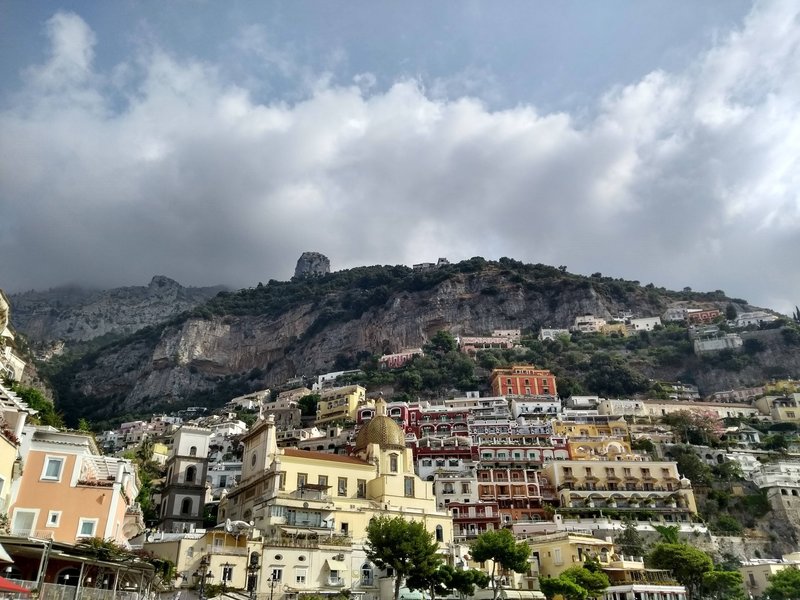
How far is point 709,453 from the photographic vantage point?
84875 mm

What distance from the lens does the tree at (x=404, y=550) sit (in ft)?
132

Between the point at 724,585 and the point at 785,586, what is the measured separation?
14.6ft

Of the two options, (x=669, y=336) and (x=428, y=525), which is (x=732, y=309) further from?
(x=428, y=525)

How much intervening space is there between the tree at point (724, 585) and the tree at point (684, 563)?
0.56m

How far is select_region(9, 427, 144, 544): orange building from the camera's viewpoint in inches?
1116

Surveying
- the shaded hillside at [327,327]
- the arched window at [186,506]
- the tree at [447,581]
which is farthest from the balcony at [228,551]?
the shaded hillside at [327,327]

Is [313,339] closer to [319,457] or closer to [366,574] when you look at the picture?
[319,457]

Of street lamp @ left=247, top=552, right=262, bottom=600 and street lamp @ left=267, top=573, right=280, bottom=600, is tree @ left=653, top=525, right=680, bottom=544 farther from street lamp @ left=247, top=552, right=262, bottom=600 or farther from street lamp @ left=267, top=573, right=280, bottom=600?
street lamp @ left=247, top=552, right=262, bottom=600

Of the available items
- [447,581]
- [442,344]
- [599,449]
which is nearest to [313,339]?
[442,344]

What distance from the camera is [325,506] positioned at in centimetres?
4822

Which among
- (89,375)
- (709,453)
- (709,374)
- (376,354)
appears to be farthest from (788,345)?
(89,375)

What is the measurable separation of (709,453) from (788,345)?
57152mm

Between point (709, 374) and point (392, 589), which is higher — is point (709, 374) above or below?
above

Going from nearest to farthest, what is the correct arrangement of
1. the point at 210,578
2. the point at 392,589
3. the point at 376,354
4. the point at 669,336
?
the point at 210,578
the point at 392,589
the point at 669,336
the point at 376,354
